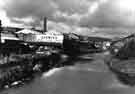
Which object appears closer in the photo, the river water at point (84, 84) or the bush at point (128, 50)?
the river water at point (84, 84)

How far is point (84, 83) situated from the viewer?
15.7 feet

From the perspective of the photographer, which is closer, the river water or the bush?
the river water

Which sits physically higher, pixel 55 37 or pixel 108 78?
pixel 55 37

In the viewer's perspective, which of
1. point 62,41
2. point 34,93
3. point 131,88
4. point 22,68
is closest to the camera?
point 131,88

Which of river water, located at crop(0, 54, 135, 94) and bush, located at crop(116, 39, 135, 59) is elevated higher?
bush, located at crop(116, 39, 135, 59)

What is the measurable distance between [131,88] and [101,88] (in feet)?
2.70

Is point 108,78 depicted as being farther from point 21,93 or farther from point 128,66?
point 21,93

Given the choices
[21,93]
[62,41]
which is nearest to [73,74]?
[21,93]

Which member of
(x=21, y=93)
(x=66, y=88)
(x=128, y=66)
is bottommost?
(x=21, y=93)

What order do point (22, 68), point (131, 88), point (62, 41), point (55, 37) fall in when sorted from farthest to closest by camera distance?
1. point (55, 37)
2. point (62, 41)
3. point (22, 68)
4. point (131, 88)

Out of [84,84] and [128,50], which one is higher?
[128,50]

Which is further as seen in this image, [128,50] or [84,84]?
[84,84]

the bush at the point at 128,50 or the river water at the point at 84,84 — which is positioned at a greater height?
the bush at the point at 128,50

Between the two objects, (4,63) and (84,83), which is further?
(4,63)
